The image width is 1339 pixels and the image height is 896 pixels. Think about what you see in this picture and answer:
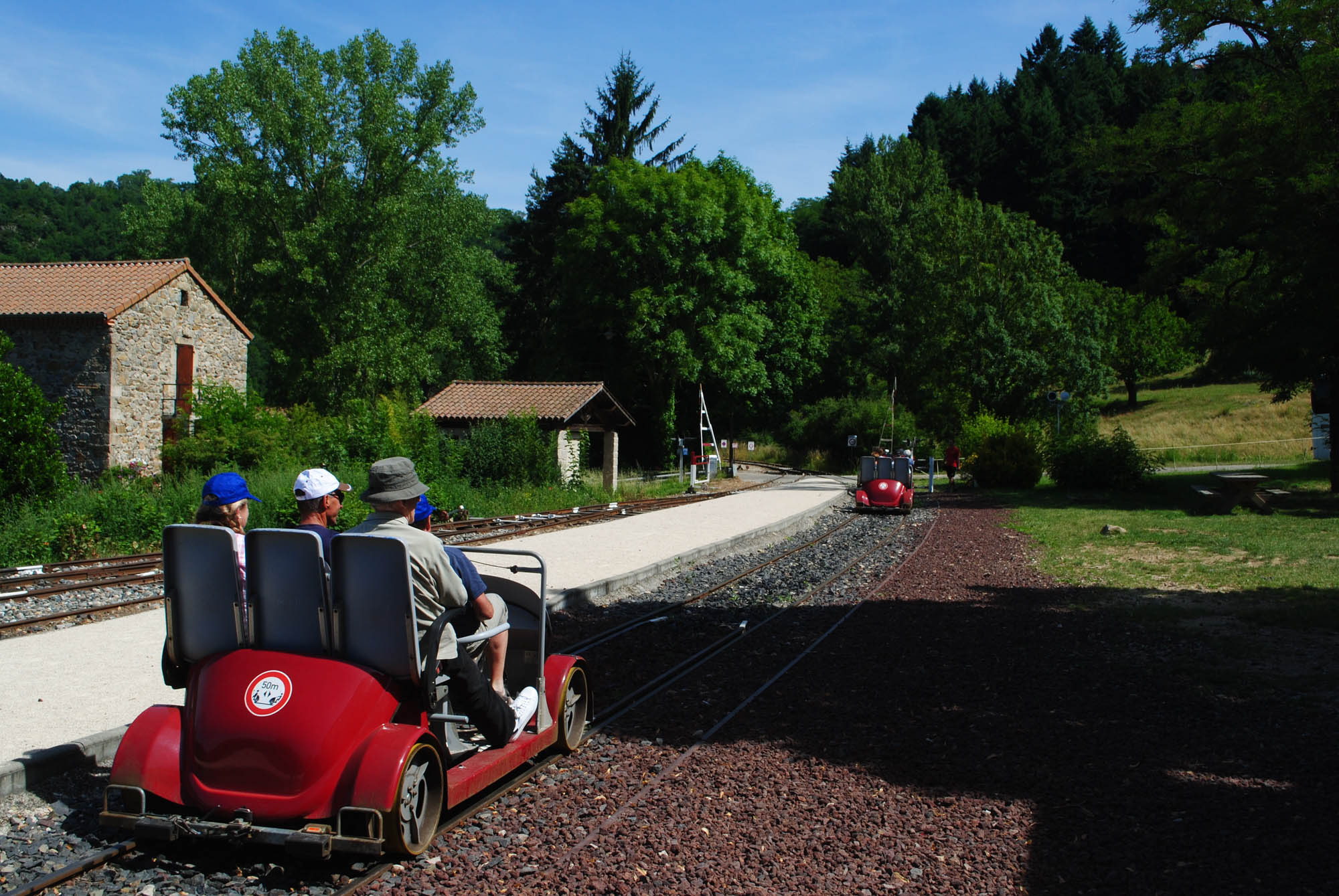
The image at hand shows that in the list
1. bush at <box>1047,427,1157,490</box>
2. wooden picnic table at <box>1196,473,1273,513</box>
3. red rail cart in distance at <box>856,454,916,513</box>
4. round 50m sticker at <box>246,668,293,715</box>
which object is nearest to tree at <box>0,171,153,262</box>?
red rail cart in distance at <box>856,454,916,513</box>

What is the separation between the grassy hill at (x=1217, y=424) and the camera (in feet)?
154

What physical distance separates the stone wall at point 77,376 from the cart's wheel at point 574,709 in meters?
24.0

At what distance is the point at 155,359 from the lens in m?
27.6

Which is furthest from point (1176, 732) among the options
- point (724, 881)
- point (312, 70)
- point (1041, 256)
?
point (1041, 256)

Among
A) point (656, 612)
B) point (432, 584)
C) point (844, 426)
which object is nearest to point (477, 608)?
point (432, 584)

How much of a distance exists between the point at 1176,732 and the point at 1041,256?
4425cm

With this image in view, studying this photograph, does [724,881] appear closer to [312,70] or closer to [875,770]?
[875,770]

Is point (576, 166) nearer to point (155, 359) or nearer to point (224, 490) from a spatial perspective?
point (155, 359)

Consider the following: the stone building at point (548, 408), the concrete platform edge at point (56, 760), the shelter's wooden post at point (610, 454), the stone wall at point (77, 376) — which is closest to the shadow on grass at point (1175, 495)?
the shelter's wooden post at point (610, 454)

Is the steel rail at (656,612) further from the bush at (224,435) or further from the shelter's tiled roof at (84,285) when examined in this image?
the shelter's tiled roof at (84,285)

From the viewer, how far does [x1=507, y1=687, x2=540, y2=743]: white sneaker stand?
17.9 ft

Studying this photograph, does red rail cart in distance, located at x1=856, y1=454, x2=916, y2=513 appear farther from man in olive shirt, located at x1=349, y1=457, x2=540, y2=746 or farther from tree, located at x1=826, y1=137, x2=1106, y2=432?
man in olive shirt, located at x1=349, y1=457, x2=540, y2=746

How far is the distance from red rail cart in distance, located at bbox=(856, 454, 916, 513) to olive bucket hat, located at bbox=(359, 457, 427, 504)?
70.9 ft

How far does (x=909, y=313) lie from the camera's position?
175ft
